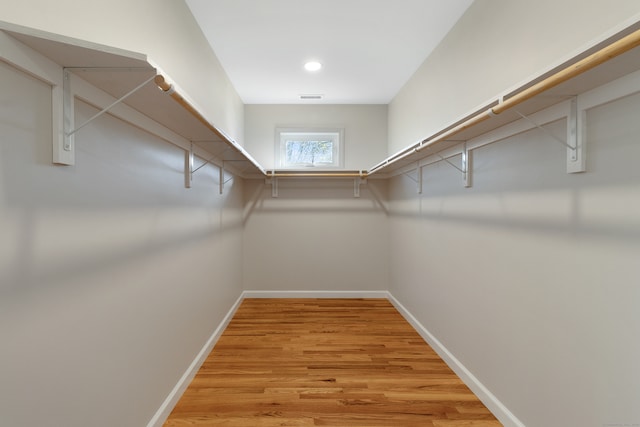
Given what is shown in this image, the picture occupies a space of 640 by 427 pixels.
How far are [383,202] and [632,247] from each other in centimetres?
308

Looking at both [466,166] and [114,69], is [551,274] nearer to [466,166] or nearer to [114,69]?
[466,166]

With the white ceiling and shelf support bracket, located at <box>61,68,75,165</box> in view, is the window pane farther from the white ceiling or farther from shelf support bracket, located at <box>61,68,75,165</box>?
shelf support bracket, located at <box>61,68,75,165</box>

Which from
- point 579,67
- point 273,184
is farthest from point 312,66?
point 579,67

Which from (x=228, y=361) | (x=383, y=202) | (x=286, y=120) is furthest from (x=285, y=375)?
(x=286, y=120)

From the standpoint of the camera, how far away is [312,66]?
2975mm

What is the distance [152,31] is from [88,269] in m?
1.24

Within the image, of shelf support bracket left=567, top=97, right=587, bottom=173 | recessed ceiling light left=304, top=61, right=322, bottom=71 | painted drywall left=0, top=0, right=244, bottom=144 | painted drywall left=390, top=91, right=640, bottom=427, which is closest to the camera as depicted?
painted drywall left=0, top=0, right=244, bottom=144

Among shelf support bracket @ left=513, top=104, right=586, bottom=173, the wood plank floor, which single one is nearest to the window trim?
the wood plank floor

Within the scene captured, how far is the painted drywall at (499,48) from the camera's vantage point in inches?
45.9

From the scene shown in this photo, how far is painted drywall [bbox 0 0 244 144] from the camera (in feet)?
3.17

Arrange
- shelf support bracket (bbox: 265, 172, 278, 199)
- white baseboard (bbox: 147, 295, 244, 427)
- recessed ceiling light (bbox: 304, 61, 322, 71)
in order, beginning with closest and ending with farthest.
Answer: white baseboard (bbox: 147, 295, 244, 427) < recessed ceiling light (bbox: 304, 61, 322, 71) < shelf support bracket (bbox: 265, 172, 278, 199)

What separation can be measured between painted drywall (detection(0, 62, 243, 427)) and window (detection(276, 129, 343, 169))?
2202 mm

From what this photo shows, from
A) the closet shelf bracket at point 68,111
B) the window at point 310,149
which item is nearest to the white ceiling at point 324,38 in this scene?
the window at point 310,149

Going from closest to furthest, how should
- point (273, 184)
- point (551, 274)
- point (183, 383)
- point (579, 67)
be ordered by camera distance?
point (579, 67)
point (551, 274)
point (183, 383)
point (273, 184)
